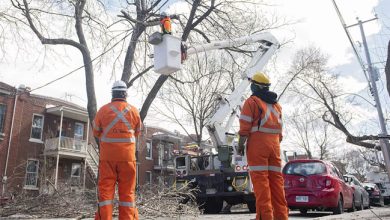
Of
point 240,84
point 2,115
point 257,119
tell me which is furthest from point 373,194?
point 2,115

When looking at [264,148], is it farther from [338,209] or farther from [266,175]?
[338,209]

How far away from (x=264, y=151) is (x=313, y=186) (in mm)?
5420

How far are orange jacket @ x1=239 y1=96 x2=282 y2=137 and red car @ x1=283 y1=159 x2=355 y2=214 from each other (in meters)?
5.06

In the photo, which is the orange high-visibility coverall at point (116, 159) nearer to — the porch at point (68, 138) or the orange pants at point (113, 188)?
the orange pants at point (113, 188)

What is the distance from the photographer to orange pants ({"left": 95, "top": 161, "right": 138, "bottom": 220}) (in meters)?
4.66

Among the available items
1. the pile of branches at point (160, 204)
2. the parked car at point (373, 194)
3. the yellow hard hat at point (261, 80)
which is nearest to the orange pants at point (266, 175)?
the yellow hard hat at point (261, 80)

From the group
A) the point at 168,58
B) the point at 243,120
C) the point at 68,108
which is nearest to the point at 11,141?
the point at 68,108

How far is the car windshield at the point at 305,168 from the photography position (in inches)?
390

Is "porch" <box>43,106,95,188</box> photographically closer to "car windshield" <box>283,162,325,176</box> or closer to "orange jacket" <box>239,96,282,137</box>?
"car windshield" <box>283,162,325,176</box>

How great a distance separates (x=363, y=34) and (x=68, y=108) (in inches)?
775

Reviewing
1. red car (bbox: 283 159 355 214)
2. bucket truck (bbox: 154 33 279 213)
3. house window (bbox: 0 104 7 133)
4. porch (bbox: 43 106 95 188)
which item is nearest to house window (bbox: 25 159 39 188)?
porch (bbox: 43 106 95 188)

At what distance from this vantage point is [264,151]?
4.89m

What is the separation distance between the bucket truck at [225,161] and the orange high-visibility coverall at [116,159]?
3907 millimetres

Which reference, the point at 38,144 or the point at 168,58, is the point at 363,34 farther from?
the point at 38,144
